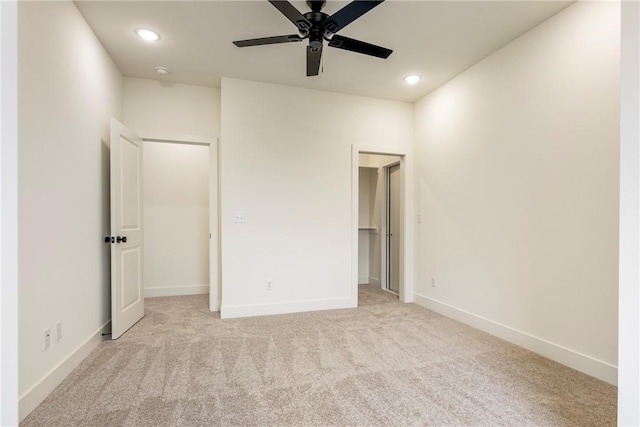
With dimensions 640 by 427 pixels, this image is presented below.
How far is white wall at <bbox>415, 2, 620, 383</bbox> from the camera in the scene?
6.62 ft

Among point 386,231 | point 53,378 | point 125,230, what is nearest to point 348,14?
point 125,230

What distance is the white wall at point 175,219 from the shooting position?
4254 mm

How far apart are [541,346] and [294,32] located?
3.34 meters

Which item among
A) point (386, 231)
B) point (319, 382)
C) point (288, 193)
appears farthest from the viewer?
point (386, 231)

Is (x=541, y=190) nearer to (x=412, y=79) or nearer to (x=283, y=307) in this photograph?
(x=412, y=79)

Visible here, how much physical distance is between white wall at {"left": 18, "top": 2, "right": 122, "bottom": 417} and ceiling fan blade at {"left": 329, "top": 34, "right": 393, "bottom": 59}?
1850 millimetres

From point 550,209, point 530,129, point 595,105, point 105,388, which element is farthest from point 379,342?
point 595,105

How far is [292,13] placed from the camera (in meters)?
1.89

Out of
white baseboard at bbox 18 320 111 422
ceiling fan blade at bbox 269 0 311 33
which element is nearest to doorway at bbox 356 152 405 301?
ceiling fan blade at bbox 269 0 311 33

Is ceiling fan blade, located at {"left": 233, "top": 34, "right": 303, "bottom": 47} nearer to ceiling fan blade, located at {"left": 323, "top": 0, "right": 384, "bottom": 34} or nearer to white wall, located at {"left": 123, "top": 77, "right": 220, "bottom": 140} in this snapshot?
ceiling fan blade, located at {"left": 323, "top": 0, "right": 384, "bottom": 34}

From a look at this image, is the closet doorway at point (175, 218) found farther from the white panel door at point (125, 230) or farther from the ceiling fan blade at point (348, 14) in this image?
the ceiling fan blade at point (348, 14)

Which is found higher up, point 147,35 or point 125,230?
point 147,35

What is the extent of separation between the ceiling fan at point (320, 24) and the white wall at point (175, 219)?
2.65 metres

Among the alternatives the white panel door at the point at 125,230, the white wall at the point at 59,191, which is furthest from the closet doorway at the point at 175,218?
the white wall at the point at 59,191
